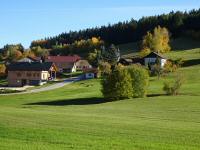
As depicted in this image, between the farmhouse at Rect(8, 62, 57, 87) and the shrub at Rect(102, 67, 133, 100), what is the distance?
48.3 meters

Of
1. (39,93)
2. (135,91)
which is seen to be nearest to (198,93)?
(135,91)

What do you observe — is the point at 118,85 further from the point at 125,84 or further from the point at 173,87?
the point at 173,87

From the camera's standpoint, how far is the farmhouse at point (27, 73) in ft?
396

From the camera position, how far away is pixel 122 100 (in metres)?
70.9

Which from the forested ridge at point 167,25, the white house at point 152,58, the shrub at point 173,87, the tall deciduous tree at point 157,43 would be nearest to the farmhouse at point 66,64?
the tall deciduous tree at point 157,43

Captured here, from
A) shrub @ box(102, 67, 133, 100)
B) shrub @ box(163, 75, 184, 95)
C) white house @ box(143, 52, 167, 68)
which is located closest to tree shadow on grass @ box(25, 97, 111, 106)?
shrub @ box(102, 67, 133, 100)

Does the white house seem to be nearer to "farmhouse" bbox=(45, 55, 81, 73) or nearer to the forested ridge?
"farmhouse" bbox=(45, 55, 81, 73)

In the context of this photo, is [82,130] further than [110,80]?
No

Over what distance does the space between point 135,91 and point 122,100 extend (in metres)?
4.28

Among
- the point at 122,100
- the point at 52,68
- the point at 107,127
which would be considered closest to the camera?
the point at 107,127

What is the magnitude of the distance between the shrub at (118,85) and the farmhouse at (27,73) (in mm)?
48275

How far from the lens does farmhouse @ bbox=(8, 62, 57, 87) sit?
121m

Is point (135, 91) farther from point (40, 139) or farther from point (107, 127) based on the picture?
point (40, 139)

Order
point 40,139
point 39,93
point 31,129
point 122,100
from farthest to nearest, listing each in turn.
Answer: point 39,93 → point 122,100 → point 31,129 → point 40,139
